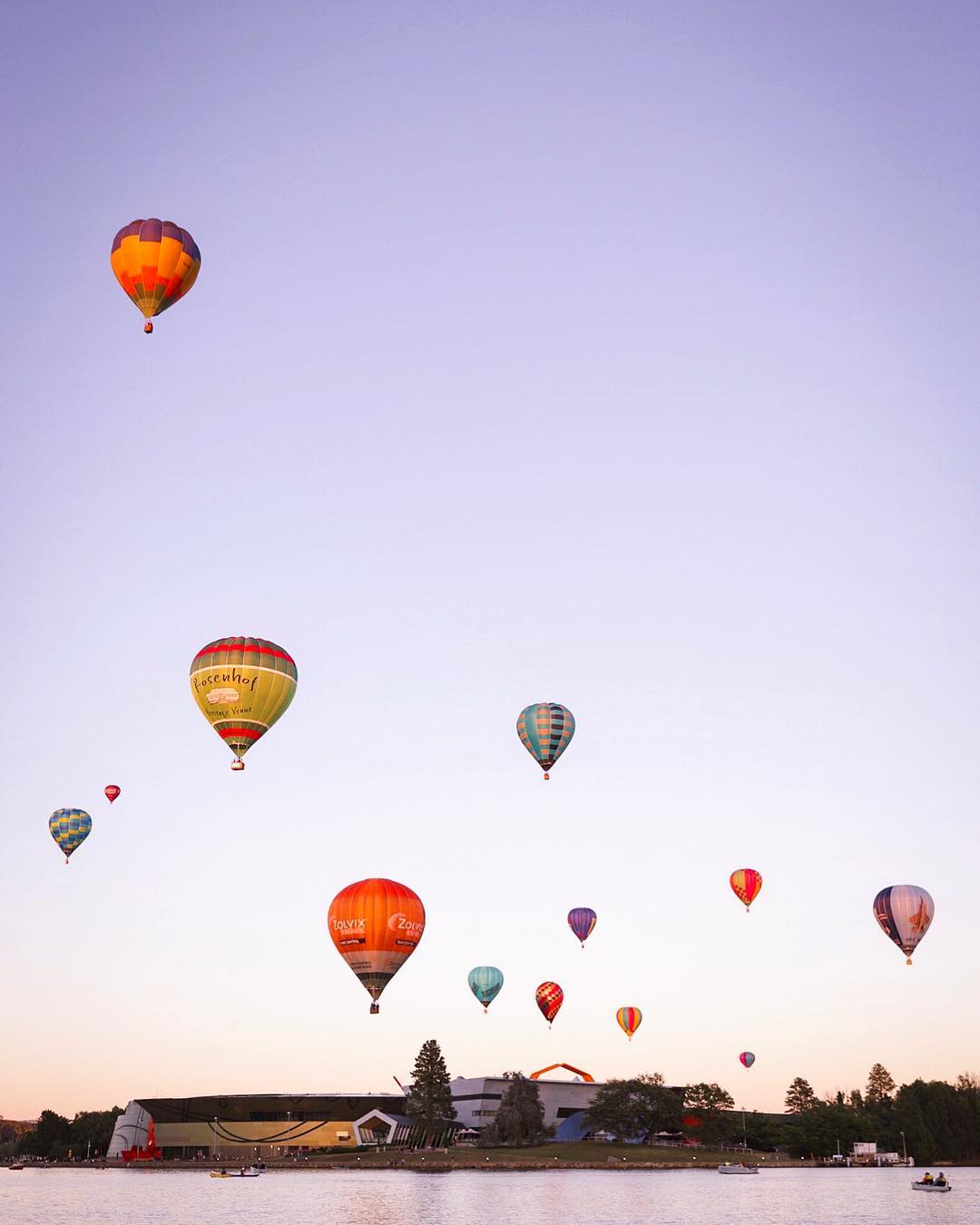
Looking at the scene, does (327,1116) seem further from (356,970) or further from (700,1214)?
(356,970)

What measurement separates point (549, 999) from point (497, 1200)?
76.0ft

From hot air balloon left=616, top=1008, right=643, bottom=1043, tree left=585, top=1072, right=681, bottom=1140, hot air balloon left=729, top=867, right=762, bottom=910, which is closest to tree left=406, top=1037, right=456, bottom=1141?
tree left=585, top=1072, right=681, bottom=1140

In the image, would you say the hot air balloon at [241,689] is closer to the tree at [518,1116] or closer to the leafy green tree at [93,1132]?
the tree at [518,1116]

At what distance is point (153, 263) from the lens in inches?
1672

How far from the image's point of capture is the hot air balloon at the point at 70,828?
2854 inches

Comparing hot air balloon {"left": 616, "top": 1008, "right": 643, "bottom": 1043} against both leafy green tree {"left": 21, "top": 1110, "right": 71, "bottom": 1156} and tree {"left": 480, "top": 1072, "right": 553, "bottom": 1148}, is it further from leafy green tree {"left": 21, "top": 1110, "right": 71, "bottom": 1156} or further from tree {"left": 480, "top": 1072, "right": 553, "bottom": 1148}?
leafy green tree {"left": 21, "top": 1110, "right": 71, "bottom": 1156}

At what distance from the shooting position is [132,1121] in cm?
15550

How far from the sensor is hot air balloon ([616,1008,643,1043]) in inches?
4439

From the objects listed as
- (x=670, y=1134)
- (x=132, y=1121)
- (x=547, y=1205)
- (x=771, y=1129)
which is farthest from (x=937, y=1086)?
(x=132, y=1121)

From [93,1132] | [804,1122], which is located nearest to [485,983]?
[804,1122]

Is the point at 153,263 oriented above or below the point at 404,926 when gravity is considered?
above

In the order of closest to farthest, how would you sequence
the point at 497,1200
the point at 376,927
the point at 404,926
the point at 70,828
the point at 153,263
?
the point at 153,263 → the point at 376,927 → the point at 404,926 → the point at 70,828 → the point at 497,1200

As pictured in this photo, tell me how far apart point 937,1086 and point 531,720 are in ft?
314

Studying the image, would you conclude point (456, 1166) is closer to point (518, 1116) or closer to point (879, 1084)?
point (518, 1116)
